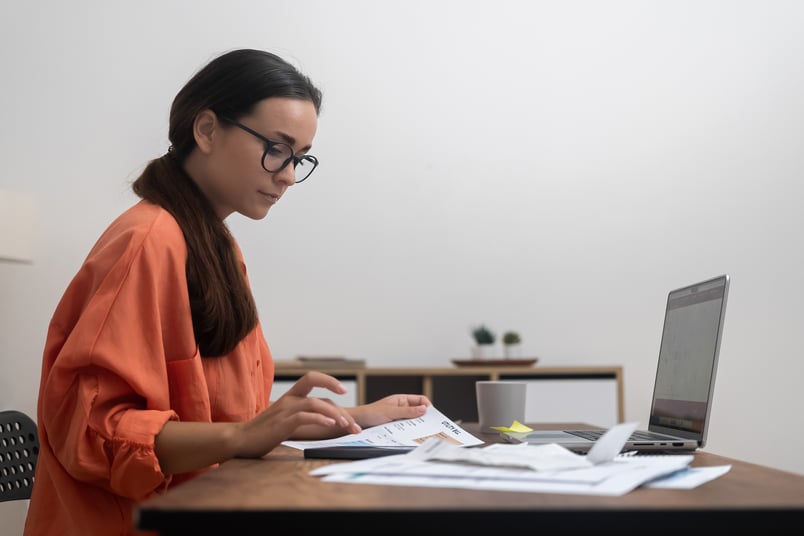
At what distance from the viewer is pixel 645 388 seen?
12.2 feet

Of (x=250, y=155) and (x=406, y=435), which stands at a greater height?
(x=250, y=155)

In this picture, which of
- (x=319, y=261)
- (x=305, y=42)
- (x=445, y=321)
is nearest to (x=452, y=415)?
(x=445, y=321)

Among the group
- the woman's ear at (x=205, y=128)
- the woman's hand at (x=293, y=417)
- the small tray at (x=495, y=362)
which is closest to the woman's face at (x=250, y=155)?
the woman's ear at (x=205, y=128)

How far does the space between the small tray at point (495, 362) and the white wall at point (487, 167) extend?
307mm

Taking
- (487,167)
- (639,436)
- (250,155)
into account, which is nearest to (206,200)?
(250,155)

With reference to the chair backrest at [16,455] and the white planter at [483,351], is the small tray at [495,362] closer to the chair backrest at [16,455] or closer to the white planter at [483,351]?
the white planter at [483,351]

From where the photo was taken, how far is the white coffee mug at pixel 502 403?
5.89 ft

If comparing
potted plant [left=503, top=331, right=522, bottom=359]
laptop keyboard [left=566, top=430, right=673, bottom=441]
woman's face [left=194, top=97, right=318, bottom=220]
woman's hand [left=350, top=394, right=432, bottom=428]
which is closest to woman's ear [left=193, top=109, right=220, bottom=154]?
woman's face [left=194, top=97, right=318, bottom=220]

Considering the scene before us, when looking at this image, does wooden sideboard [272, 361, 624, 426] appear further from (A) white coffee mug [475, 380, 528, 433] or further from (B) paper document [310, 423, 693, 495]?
(B) paper document [310, 423, 693, 495]

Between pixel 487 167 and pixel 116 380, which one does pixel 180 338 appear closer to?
pixel 116 380

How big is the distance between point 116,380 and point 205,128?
56 centimetres

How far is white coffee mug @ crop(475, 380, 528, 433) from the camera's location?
5.89ft

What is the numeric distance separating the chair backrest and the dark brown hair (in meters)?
0.55

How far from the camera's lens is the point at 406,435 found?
139cm
